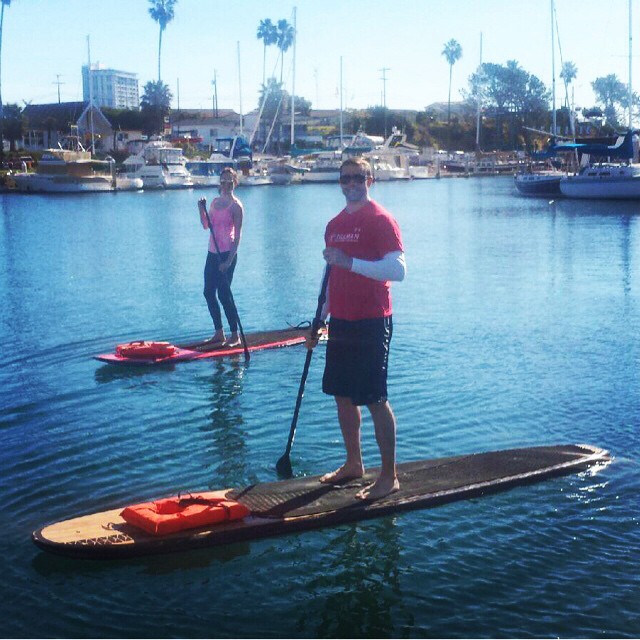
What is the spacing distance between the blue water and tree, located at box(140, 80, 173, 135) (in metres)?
102

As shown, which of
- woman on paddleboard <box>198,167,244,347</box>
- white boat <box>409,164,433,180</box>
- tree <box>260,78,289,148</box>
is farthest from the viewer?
tree <box>260,78,289,148</box>

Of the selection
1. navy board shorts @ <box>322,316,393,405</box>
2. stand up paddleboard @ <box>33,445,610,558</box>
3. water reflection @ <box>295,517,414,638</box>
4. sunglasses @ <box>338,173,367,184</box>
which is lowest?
water reflection @ <box>295,517,414,638</box>

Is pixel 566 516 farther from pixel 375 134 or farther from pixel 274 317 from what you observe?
pixel 375 134

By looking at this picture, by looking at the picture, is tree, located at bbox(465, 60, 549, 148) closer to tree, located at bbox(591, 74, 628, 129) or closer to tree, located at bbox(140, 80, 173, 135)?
tree, located at bbox(591, 74, 628, 129)

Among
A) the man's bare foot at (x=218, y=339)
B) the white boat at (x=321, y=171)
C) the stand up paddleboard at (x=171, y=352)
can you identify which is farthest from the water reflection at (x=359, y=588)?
the white boat at (x=321, y=171)

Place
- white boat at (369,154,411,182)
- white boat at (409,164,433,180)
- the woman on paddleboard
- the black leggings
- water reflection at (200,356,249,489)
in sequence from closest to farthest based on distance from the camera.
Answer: water reflection at (200,356,249,489) → the woman on paddleboard → the black leggings → white boat at (369,154,411,182) → white boat at (409,164,433,180)

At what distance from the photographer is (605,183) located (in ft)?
197

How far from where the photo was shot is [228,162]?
100 meters

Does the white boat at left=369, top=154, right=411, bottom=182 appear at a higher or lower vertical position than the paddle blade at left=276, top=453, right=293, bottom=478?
higher

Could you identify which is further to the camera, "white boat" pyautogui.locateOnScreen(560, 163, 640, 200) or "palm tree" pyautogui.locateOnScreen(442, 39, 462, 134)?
"palm tree" pyautogui.locateOnScreen(442, 39, 462, 134)

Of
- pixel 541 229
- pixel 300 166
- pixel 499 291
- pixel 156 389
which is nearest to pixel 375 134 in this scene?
pixel 300 166

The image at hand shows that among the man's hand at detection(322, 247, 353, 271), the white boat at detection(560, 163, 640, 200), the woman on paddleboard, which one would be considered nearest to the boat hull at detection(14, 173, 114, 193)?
the white boat at detection(560, 163, 640, 200)

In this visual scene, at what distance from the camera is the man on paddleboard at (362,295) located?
647cm

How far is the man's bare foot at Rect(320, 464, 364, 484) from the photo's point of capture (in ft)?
23.8
